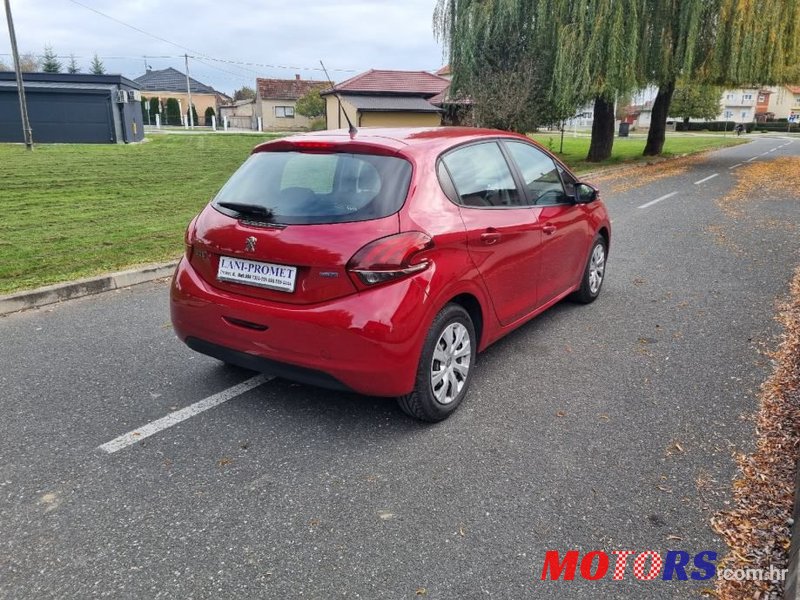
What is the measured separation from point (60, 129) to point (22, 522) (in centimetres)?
3390

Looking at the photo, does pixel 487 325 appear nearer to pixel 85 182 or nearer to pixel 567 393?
pixel 567 393

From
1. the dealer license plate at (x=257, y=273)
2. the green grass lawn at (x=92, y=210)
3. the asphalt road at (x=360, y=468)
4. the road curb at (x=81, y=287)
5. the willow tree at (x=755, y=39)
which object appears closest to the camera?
the asphalt road at (x=360, y=468)

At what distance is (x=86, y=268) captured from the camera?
6.72m

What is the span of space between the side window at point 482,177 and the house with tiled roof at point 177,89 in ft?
250

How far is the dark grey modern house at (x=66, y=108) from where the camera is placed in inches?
1210

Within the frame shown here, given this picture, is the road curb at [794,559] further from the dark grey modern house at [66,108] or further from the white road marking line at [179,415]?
the dark grey modern house at [66,108]

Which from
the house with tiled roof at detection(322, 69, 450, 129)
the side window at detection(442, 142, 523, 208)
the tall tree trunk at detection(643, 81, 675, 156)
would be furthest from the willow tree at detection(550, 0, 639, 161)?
the house with tiled roof at detection(322, 69, 450, 129)

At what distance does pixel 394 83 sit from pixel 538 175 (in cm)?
3846

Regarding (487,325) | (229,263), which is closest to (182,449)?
(229,263)

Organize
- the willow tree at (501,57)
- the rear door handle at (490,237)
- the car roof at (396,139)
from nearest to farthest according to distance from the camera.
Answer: the car roof at (396,139) → the rear door handle at (490,237) → the willow tree at (501,57)

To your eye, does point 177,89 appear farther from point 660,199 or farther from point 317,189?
point 317,189

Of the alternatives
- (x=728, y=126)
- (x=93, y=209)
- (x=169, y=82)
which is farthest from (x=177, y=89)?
(x=93, y=209)

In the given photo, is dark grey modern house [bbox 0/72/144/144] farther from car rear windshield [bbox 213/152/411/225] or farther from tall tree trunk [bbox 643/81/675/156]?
car rear windshield [bbox 213/152/411/225]

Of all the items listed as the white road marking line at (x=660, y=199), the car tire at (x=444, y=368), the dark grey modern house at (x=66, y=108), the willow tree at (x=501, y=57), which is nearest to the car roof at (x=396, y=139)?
the car tire at (x=444, y=368)
